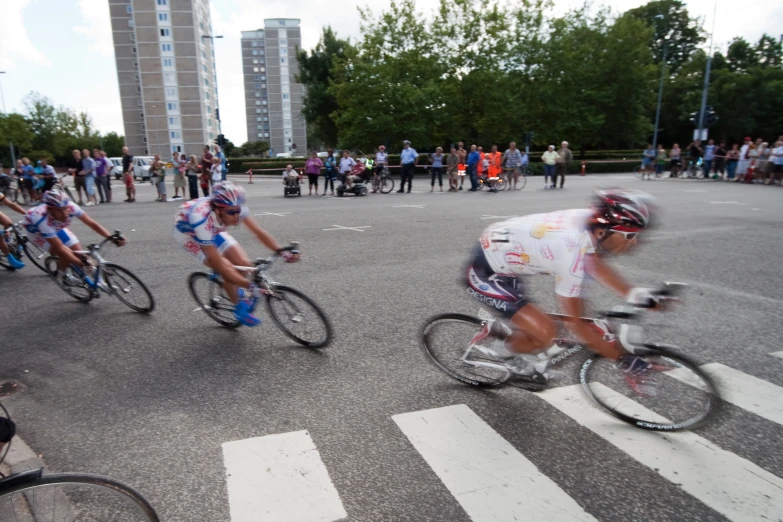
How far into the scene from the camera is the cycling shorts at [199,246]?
5.02 m

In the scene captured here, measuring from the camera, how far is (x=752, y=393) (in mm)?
3832

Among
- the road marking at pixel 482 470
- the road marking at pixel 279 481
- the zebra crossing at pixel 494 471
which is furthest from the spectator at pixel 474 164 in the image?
the road marking at pixel 279 481

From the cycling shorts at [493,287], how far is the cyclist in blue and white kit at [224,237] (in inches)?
70.4

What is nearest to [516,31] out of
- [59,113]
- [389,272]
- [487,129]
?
[487,129]

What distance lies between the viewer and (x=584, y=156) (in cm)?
4884

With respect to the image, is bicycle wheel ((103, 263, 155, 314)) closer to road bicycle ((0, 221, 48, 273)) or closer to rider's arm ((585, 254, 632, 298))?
road bicycle ((0, 221, 48, 273))

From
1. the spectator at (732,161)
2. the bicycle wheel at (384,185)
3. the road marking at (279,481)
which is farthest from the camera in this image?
the spectator at (732,161)

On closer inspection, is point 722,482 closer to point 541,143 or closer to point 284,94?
point 541,143

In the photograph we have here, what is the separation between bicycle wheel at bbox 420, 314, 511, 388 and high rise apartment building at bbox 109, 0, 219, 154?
10479 cm

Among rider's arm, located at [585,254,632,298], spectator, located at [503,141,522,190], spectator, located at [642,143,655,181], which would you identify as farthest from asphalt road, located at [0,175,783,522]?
spectator, located at [642,143,655,181]

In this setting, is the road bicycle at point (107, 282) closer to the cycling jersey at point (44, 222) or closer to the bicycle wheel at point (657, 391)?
the cycling jersey at point (44, 222)

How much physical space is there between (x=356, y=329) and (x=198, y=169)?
1596 cm

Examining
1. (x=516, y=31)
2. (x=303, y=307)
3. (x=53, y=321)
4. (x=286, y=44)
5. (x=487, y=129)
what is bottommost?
(x=53, y=321)

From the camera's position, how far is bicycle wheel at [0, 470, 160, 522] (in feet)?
5.78
